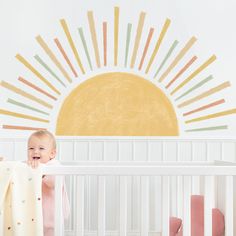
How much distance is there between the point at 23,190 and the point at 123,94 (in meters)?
1.31

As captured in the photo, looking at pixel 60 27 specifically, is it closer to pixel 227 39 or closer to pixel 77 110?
pixel 77 110

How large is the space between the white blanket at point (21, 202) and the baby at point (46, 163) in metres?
0.07

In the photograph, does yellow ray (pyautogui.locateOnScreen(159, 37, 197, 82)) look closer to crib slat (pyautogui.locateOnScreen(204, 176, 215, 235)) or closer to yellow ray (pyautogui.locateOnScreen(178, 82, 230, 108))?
yellow ray (pyautogui.locateOnScreen(178, 82, 230, 108))

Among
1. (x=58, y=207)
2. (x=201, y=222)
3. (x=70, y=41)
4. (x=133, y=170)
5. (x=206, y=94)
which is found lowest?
(x=201, y=222)

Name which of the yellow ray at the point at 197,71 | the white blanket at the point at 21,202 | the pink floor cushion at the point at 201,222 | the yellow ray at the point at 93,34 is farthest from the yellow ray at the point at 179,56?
the white blanket at the point at 21,202

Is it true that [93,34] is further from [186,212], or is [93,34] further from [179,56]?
[186,212]

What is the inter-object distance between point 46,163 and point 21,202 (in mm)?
198

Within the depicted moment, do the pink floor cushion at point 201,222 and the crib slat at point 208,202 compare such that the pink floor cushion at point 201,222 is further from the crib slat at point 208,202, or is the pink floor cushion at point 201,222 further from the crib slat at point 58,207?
the crib slat at point 58,207

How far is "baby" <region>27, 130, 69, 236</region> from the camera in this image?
4.83 feet

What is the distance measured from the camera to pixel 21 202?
1366mm

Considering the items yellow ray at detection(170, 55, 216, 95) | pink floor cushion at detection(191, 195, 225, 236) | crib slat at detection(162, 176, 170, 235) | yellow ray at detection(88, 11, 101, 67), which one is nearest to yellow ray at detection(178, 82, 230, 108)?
yellow ray at detection(170, 55, 216, 95)

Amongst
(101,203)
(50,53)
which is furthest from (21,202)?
(50,53)

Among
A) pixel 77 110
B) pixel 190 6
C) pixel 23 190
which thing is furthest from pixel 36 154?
pixel 190 6

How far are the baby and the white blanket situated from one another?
0.22 feet
